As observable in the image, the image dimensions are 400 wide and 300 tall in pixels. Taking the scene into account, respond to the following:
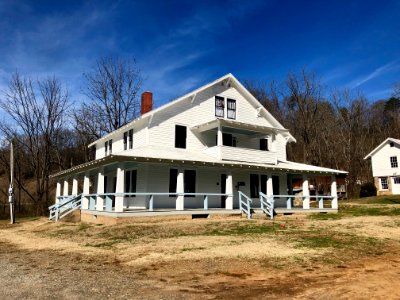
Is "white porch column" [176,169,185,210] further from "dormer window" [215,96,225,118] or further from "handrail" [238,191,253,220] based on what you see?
"dormer window" [215,96,225,118]

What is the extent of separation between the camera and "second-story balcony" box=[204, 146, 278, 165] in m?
22.8

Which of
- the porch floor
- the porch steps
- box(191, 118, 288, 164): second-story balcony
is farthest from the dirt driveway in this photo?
box(191, 118, 288, 164): second-story balcony

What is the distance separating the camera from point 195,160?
66.8 ft

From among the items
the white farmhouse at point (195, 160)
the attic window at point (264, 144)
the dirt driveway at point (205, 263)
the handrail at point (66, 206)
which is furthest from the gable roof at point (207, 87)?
the dirt driveway at point (205, 263)

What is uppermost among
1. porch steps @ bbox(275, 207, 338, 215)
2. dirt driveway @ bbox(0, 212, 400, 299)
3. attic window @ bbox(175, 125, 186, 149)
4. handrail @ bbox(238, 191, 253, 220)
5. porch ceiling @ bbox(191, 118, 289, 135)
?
porch ceiling @ bbox(191, 118, 289, 135)

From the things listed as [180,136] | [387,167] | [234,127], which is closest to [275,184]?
[234,127]

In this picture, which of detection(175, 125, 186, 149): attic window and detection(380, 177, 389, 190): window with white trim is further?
detection(380, 177, 389, 190): window with white trim

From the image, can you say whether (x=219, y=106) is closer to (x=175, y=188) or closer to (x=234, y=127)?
(x=234, y=127)

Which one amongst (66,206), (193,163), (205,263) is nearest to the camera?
(205,263)

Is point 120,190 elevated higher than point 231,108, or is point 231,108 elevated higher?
point 231,108

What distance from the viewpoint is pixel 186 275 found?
322 inches

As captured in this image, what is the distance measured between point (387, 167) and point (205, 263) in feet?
150

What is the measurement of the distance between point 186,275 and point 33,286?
328cm

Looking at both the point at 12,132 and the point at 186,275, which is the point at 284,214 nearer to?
the point at 186,275
